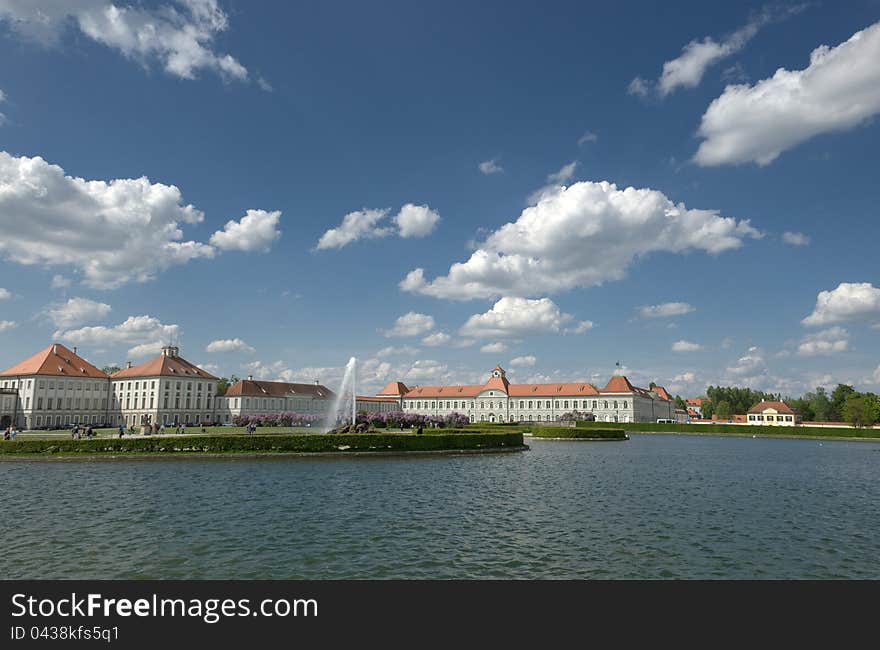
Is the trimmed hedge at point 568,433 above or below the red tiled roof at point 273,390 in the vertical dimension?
below

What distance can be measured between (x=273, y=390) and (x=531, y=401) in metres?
66.6

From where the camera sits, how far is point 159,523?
20.7m

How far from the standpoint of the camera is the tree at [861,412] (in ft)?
377

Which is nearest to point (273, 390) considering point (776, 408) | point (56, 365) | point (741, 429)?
point (56, 365)

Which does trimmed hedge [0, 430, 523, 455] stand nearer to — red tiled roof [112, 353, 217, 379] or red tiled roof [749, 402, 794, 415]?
red tiled roof [112, 353, 217, 379]

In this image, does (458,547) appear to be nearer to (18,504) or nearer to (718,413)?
(18,504)

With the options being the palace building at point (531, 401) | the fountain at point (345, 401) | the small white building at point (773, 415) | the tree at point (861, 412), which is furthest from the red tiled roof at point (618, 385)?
the fountain at point (345, 401)

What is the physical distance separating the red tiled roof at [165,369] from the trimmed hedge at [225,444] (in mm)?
66144

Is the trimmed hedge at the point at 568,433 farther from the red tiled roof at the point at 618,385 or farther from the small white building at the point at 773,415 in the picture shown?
the small white building at the point at 773,415

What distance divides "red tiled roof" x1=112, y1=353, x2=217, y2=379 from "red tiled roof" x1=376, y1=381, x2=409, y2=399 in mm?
66478
